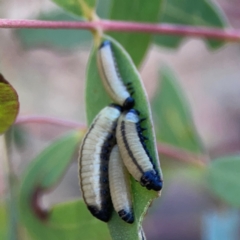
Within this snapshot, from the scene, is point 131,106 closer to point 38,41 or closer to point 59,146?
point 59,146

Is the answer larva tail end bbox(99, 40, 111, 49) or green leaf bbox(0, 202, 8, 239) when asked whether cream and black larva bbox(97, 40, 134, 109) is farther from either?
green leaf bbox(0, 202, 8, 239)

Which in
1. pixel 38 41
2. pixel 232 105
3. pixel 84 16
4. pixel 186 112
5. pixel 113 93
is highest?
pixel 84 16

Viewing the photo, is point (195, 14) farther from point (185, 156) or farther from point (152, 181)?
point (152, 181)

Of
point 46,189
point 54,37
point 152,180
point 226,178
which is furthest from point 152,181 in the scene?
point 54,37

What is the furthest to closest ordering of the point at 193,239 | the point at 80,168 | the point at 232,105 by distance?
the point at 232,105 < the point at 193,239 < the point at 80,168

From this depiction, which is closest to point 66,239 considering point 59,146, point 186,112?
point 59,146

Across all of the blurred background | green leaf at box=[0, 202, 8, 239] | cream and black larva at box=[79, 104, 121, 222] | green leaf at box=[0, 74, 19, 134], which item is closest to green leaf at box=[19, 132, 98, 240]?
green leaf at box=[0, 202, 8, 239]

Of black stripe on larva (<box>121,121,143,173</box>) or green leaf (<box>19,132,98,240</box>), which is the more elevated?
black stripe on larva (<box>121,121,143,173</box>)
